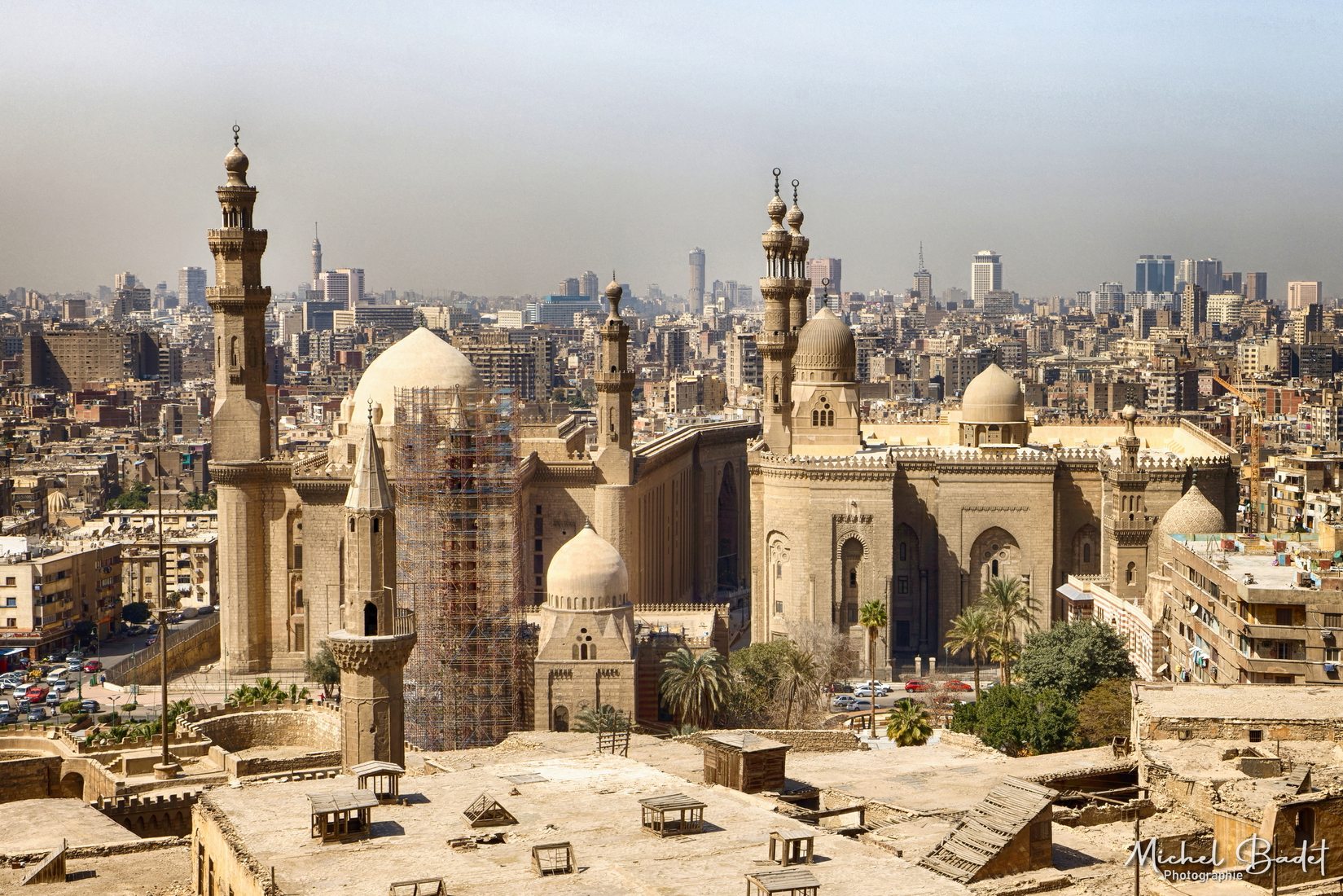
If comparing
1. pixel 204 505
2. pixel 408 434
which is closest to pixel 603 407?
pixel 408 434

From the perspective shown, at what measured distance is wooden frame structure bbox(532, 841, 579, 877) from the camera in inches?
854

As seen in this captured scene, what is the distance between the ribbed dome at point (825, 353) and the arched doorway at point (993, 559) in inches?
234

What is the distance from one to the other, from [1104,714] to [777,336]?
72.5 feet

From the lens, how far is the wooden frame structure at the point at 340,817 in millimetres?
23125

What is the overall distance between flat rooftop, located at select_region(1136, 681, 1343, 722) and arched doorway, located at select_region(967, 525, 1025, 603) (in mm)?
20072

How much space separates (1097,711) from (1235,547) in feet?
22.9

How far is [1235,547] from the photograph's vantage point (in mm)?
40656

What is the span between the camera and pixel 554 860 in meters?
21.9

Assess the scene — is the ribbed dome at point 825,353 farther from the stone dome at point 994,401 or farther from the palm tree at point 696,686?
the palm tree at point 696,686

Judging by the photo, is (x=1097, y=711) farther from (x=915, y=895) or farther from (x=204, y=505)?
(x=204, y=505)

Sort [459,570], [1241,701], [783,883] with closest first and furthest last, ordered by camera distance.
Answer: [783,883], [1241,701], [459,570]

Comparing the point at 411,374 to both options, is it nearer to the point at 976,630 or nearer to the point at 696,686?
the point at 696,686

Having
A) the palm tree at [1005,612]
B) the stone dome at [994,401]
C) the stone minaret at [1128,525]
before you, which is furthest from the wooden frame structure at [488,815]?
the stone dome at [994,401]

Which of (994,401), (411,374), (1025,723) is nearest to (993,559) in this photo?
(994,401)
